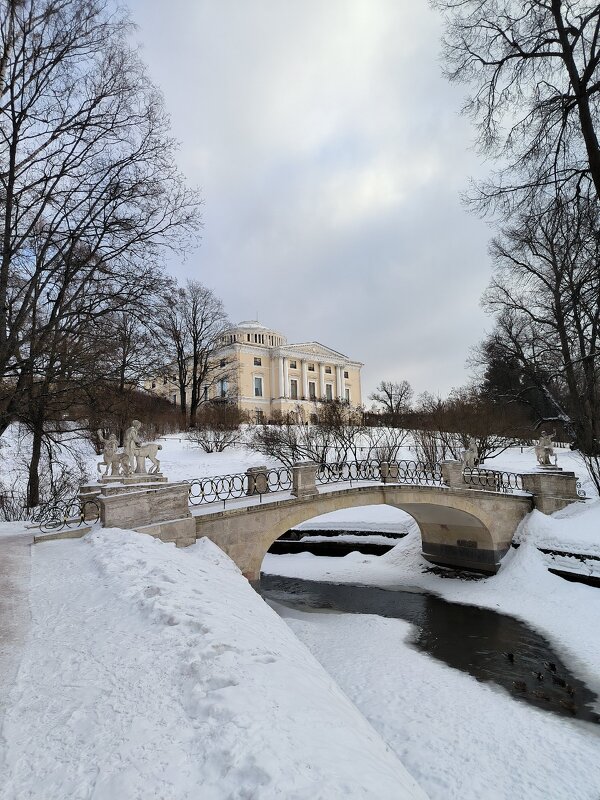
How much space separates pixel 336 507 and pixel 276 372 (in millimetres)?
48850

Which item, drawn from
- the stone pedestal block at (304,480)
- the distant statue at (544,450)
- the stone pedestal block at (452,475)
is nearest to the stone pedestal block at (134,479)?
the stone pedestal block at (304,480)

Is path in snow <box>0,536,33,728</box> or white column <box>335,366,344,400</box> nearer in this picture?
path in snow <box>0,536,33,728</box>

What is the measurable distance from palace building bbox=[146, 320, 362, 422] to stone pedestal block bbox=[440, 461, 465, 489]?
3828cm

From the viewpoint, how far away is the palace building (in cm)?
5834

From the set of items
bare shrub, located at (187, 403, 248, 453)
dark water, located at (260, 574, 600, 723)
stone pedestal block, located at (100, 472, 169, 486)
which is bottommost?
dark water, located at (260, 574, 600, 723)

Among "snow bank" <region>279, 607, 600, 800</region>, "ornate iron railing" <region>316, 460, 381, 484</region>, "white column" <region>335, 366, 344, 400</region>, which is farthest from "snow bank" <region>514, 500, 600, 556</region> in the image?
"white column" <region>335, 366, 344, 400</region>

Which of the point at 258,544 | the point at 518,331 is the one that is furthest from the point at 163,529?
the point at 518,331

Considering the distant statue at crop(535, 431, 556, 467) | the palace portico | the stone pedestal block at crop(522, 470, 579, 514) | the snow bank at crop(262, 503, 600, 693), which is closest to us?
the snow bank at crop(262, 503, 600, 693)

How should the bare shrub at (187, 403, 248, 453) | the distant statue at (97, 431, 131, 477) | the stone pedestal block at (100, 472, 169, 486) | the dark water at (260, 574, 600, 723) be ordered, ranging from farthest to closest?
1. the bare shrub at (187, 403, 248, 453)
2. the distant statue at (97, 431, 131, 477)
3. the stone pedestal block at (100, 472, 169, 486)
4. the dark water at (260, 574, 600, 723)

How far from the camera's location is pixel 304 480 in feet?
43.9

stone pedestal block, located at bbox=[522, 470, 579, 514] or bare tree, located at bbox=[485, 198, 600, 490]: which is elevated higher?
bare tree, located at bbox=[485, 198, 600, 490]

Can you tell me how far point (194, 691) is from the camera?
3.64 m

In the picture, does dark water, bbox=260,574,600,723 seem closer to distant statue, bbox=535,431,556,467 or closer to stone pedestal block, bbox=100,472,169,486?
distant statue, bbox=535,431,556,467

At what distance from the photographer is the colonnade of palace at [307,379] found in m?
61.2
